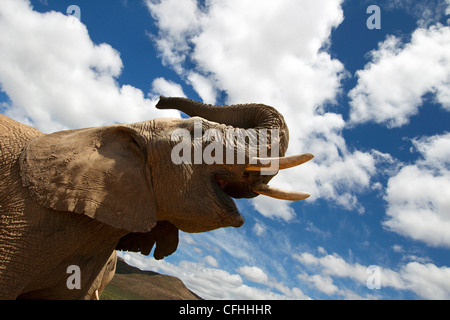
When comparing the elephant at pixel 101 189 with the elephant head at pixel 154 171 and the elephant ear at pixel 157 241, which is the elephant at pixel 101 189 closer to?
the elephant head at pixel 154 171

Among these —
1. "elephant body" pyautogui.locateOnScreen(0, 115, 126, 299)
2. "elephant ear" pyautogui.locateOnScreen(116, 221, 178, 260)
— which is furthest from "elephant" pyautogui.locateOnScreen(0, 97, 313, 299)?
"elephant ear" pyautogui.locateOnScreen(116, 221, 178, 260)

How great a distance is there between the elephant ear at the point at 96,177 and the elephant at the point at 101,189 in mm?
11

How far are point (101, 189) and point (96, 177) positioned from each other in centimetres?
15

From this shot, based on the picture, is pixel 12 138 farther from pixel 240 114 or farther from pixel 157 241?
pixel 240 114

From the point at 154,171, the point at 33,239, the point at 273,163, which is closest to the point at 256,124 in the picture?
the point at 273,163

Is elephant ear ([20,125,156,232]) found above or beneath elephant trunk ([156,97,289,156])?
beneath

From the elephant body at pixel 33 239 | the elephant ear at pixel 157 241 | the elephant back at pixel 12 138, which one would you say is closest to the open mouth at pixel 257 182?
the elephant ear at pixel 157 241

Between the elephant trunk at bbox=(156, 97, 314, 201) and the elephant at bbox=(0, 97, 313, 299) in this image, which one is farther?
the elephant trunk at bbox=(156, 97, 314, 201)

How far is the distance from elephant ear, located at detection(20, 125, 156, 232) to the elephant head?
0.01 meters

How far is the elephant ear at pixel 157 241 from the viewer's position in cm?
516

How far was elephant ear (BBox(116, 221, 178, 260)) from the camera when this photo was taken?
16.9 ft

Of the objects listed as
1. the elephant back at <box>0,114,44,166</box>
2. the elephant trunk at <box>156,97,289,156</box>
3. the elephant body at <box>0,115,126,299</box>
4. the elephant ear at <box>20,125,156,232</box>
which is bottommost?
the elephant body at <box>0,115,126,299</box>

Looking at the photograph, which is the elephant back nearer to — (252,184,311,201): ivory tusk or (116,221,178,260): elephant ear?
(116,221,178,260): elephant ear

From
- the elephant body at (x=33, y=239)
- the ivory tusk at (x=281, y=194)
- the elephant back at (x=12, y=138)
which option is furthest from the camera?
the ivory tusk at (x=281, y=194)
